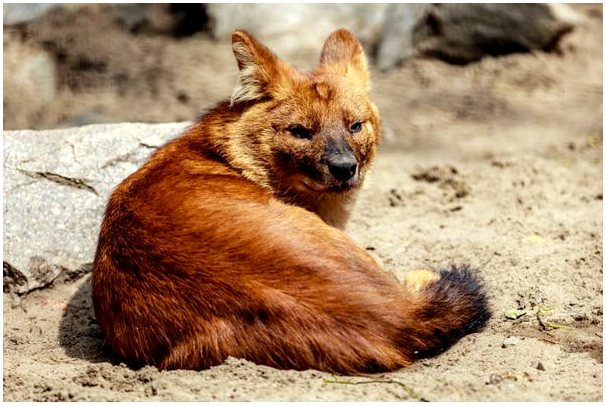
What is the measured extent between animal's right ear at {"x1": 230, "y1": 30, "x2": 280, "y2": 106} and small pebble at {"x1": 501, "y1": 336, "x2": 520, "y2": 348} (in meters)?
2.28

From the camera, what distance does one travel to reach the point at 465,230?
773cm

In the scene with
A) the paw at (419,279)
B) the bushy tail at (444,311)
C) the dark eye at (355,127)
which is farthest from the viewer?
the dark eye at (355,127)

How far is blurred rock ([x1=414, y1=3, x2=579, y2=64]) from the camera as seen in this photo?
1088cm

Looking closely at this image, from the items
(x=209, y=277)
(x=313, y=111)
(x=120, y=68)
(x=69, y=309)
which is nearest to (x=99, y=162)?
(x=69, y=309)

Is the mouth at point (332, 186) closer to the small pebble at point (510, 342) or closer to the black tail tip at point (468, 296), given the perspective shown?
the black tail tip at point (468, 296)

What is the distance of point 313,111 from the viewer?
238 inches

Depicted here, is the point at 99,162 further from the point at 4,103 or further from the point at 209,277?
the point at 4,103

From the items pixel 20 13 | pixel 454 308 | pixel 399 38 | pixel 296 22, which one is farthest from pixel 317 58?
pixel 454 308

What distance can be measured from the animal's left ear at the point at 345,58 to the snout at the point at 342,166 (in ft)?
3.14

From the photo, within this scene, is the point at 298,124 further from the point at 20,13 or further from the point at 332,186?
the point at 20,13

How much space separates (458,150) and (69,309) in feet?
15.6

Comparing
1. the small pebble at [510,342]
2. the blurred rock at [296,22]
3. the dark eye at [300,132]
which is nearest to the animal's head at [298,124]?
the dark eye at [300,132]

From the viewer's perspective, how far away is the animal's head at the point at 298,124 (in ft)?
19.5

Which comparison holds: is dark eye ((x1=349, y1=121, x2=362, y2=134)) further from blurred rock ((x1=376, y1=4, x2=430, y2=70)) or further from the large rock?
blurred rock ((x1=376, y1=4, x2=430, y2=70))
